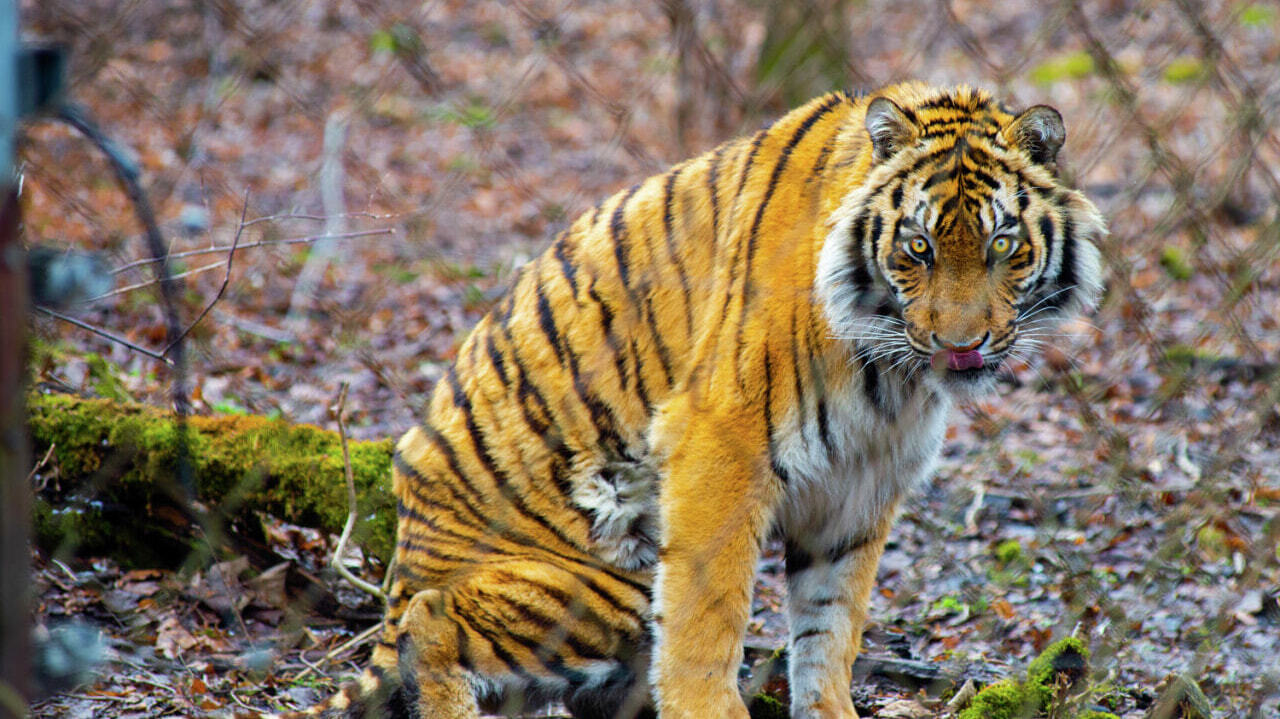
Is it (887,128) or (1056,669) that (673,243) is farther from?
(1056,669)

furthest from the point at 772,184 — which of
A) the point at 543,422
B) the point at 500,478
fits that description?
the point at 500,478

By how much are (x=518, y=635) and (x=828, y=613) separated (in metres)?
0.99

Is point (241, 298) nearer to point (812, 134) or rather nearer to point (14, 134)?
point (812, 134)

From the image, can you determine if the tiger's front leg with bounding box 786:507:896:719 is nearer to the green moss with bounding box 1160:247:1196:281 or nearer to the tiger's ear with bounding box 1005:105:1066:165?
the tiger's ear with bounding box 1005:105:1066:165

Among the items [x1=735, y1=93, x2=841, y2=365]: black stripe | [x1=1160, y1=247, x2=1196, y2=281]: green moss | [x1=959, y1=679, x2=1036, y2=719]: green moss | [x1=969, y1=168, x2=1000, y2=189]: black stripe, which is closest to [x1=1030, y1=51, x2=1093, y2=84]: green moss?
[x1=1160, y1=247, x2=1196, y2=281]: green moss

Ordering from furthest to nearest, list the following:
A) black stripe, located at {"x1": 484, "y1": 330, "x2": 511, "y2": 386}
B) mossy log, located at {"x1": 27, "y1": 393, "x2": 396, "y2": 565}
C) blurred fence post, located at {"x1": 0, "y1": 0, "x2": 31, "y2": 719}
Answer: mossy log, located at {"x1": 27, "y1": 393, "x2": 396, "y2": 565}, black stripe, located at {"x1": 484, "y1": 330, "x2": 511, "y2": 386}, blurred fence post, located at {"x1": 0, "y1": 0, "x2": 31, "y2": 719}

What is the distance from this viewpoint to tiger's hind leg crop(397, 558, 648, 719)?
3096 mm

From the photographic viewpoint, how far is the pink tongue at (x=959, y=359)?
2.86 meters

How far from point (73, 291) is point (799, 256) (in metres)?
2.01

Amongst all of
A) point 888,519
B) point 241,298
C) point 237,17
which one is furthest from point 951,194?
point 241,298

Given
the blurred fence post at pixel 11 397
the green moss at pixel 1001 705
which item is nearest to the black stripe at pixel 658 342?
the green moss at pixel 1001 705

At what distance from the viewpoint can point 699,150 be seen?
381cm

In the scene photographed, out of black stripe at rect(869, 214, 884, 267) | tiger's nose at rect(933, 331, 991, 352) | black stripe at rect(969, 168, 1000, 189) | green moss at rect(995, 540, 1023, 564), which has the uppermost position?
black stripe at rect(969, 168, 1000, 189)

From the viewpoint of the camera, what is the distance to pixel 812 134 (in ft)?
10.9
